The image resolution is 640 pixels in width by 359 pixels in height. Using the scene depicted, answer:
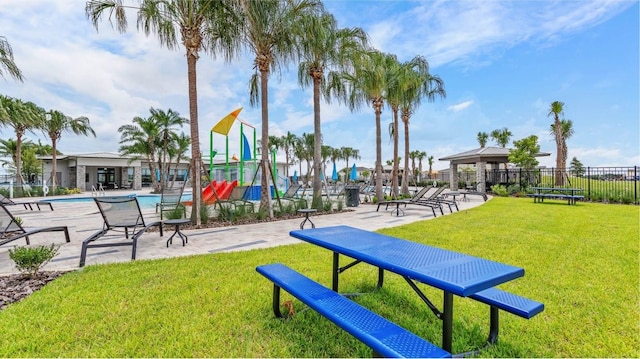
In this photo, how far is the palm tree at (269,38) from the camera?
9.05 meters

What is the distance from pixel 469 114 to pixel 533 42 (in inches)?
265

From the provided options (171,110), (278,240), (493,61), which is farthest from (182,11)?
(171,110)

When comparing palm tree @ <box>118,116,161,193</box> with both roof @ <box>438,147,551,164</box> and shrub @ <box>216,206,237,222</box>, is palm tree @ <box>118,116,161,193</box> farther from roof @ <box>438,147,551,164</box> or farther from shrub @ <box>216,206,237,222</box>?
roof @ <box>438,147,551,164</box>

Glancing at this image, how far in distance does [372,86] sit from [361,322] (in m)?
13.4

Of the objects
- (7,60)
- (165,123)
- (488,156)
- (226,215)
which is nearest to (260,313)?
(226,215)

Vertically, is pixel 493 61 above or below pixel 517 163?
above

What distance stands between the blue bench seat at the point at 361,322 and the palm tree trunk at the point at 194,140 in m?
5.78

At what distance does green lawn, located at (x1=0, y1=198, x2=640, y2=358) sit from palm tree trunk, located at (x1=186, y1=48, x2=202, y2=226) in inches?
135

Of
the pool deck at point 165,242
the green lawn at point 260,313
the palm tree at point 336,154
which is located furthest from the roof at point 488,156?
the palm tree at point 336,154

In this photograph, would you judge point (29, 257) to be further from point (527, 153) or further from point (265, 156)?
point (527, 153)

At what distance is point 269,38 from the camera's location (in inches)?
376

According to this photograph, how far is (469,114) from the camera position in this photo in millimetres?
15781

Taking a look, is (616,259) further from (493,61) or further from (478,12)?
(493,61)

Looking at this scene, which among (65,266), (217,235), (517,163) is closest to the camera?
(65,266)
